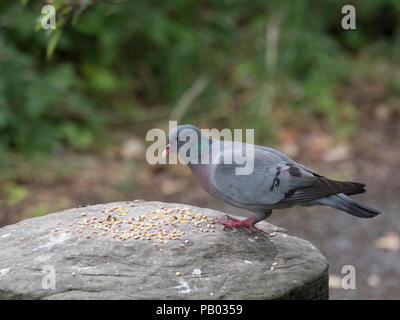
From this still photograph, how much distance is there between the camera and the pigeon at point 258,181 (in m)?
3.17

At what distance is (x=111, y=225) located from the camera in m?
3.25

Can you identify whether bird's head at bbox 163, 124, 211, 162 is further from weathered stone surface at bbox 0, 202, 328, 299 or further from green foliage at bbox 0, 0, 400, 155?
green foliage at bbox 0, 0, 400, 155

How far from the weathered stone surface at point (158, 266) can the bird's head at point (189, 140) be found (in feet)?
1.35

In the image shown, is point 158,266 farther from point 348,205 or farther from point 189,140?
point 348,205

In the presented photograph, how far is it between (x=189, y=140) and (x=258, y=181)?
1.46 ft

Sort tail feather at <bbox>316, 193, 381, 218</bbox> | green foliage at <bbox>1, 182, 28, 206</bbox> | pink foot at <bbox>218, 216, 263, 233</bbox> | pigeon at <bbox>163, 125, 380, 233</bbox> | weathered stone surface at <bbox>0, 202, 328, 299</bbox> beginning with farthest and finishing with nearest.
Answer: green foliage at <bbox>1, 182, 28, 206</bbox> < pink foot at <bbox>218, 216, 263, 233</bbox> < pigeon at <bbox>163, 125, 380, 233</bbox> < tail feather at <bbox>316, 193, 381, 218</bbox> < weathered stone surface at <bbox>0, 202, 328, 299</bbox>

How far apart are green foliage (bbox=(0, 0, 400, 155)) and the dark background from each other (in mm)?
14

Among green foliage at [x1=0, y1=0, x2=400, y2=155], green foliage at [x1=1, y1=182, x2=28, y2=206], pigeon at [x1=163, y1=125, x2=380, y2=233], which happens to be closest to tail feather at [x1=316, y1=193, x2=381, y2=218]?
pigeon at [x1=163, y1=125, x2=380, y2=233]

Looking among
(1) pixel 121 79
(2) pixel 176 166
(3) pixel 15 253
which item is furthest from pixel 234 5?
(3) pixel 15 253

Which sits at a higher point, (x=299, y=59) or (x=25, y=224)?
(x=299, y=59)

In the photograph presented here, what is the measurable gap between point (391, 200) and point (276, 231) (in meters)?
2.91

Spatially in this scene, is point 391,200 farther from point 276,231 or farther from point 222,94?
point 276,231

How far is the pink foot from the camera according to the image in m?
3.30
